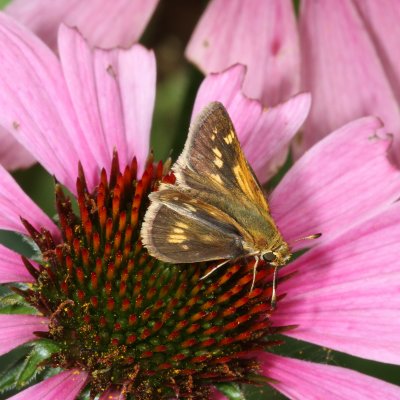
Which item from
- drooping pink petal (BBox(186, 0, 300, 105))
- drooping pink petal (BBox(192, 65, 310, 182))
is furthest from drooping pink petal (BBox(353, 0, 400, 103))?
drooping pink petal (BBox(192, 65, 310, 182))

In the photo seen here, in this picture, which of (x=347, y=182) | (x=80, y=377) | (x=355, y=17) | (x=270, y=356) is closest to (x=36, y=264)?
(x=80, y=377)

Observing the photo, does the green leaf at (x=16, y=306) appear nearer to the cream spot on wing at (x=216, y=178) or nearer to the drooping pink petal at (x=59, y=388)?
the drooping pink petal at (x=59, y=388)

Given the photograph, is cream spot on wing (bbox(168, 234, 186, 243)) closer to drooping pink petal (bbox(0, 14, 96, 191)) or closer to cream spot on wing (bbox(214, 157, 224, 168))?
cream spot on wing (bbox(214, 157, 224, 168))

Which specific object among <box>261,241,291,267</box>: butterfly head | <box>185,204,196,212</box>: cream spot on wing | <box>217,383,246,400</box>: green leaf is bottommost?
<box>217,383,246,400</box>: green leaf

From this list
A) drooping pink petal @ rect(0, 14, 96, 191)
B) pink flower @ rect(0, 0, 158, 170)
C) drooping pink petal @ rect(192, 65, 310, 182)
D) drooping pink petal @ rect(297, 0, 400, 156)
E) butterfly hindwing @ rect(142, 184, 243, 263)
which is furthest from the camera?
drooping pink petal @ rect(297, 0, 400, 156)

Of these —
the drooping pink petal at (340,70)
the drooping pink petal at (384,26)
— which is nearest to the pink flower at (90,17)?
the drooping pink petal at (340,70)

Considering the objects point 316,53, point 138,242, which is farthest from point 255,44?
point 138,242
